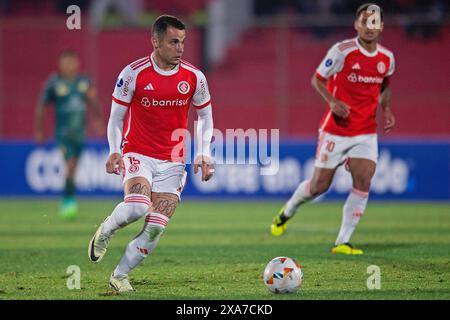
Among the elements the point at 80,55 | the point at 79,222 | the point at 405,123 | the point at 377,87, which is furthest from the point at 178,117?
the point at 80,55

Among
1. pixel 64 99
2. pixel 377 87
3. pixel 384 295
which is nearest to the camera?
pixel 384 295

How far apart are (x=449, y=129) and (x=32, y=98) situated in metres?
9.94

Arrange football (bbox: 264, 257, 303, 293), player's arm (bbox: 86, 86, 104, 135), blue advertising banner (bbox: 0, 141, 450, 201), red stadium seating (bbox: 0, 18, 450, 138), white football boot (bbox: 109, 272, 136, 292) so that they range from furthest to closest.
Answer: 1. red stadium seating (bbox: 0, 18, 450, 138)
2. blue advertising banner (bbox: 0, 141, 450, 201)
3. player's arm (bbox: 86, 86, 104, 135)
4. white football boot (bbox: 109, 272, 136, 292)
5. football (bbox: 264, 257, 303, 293)

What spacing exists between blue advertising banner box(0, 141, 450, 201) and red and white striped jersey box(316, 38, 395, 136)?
285 inches

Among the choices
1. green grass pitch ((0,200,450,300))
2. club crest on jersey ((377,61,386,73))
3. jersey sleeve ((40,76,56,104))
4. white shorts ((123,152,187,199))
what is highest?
club crest on jersey ((377,61,386,73))

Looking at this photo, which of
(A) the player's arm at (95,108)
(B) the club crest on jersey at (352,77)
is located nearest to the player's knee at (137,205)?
(B) the club crest on jersey at (352,77)

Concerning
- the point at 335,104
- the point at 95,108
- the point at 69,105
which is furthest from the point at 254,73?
the point at 335,104

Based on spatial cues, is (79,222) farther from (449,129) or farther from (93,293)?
(449,129)

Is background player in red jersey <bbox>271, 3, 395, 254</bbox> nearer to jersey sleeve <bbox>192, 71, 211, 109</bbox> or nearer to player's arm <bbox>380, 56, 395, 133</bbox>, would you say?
player's arm <bbox>380, 56, 395, 133</bbox>

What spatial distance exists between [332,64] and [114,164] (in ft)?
12.1

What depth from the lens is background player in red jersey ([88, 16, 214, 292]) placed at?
25.8 feet

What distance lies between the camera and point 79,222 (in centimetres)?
1480

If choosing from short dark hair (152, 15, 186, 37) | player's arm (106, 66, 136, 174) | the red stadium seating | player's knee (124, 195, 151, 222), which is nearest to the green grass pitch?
player's knee (124, 195, 151, 222)

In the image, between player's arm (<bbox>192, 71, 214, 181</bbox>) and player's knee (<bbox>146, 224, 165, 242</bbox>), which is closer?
player's knee (<bbox>146, 224, 165, 242</bbox>)
